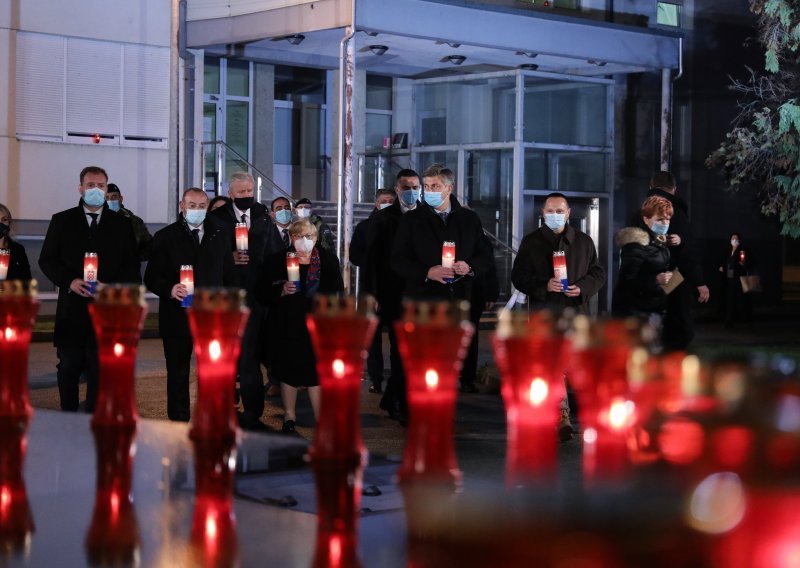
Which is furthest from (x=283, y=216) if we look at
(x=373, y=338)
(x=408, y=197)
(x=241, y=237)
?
(x=241, y=237)

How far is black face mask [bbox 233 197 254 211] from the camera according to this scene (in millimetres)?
12281

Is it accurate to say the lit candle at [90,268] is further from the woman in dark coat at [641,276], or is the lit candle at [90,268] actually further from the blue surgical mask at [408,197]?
the blue surgical mask at [408,197]

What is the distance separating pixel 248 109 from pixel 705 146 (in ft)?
40.1

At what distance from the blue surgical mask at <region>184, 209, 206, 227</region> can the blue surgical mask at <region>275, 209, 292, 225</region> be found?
4.47 meters

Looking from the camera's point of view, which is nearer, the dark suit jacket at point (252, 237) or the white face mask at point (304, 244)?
the white face mask at point (304, 244)

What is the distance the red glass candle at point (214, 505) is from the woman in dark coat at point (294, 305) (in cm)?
776

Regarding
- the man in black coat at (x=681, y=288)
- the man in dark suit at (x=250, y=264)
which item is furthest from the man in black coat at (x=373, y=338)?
the man in black coat at (x=681, y=288)

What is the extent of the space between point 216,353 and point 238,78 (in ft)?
92.9

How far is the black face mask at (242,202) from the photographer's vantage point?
12281mm

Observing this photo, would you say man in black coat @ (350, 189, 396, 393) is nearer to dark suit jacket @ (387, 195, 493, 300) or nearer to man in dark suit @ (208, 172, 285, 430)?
man in dark suit @ (208, 172, 285, 430)

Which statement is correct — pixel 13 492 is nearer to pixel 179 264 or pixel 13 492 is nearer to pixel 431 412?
pixel 431 412

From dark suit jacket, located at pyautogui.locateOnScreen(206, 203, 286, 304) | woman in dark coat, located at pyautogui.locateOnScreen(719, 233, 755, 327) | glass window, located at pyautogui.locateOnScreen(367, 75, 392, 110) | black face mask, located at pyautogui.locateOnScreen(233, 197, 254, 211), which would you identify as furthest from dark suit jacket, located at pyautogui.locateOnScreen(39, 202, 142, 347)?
glass window, located at pyautogui.locateOnScreen(367, 75, 392, 110)

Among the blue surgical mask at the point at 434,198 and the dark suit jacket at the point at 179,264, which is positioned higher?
the blue surgical mask at the point at 434,198

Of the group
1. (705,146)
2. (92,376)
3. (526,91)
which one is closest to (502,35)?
(526,91)
